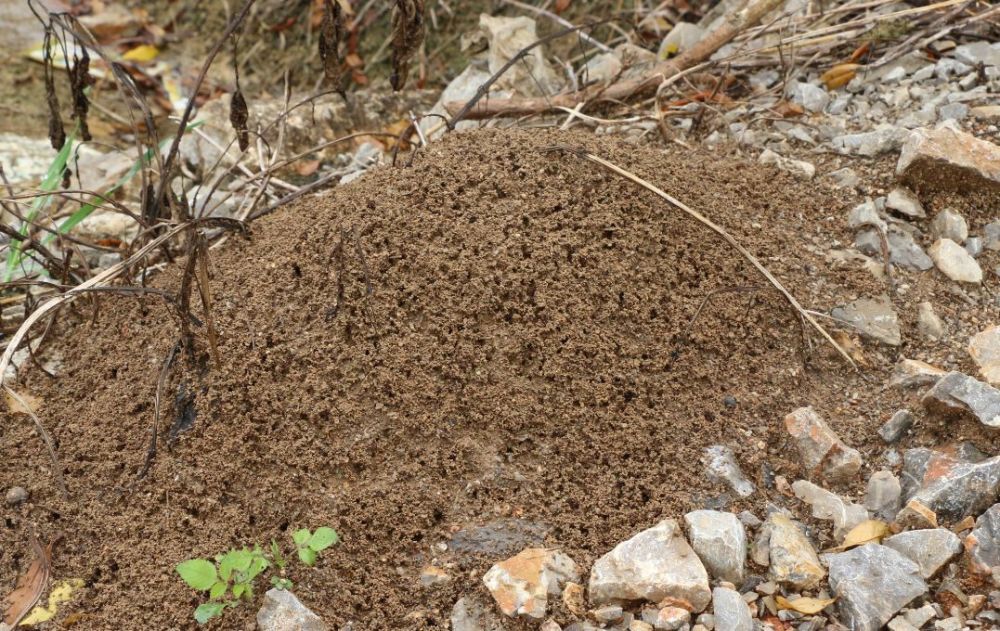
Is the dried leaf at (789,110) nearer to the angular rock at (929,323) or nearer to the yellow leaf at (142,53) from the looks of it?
the angular rock at (929,323)

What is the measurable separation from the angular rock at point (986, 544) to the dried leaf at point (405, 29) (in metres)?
1.61

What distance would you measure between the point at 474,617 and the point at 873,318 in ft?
3.94

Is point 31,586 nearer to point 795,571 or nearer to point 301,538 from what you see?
point 301,538

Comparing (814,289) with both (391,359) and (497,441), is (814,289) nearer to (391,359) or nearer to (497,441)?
(497,441)

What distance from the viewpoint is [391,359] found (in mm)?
1910

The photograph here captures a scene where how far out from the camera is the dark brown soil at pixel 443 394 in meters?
1.80

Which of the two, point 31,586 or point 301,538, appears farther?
point 31,586

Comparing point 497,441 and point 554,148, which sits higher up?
point 554,148

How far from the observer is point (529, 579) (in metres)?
1.69

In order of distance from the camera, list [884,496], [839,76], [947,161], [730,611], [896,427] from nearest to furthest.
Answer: [730,611] → [884,496] → [896,427] → [947,161] → [839,76]

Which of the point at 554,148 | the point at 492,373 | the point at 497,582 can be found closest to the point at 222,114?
the point at 554,148

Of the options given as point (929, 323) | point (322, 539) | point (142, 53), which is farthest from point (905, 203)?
point (142, 53)

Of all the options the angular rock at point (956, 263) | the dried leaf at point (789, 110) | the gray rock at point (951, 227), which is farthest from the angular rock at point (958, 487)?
the dried leaf at point (789, 110)

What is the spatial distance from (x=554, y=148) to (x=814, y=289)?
0.72m
